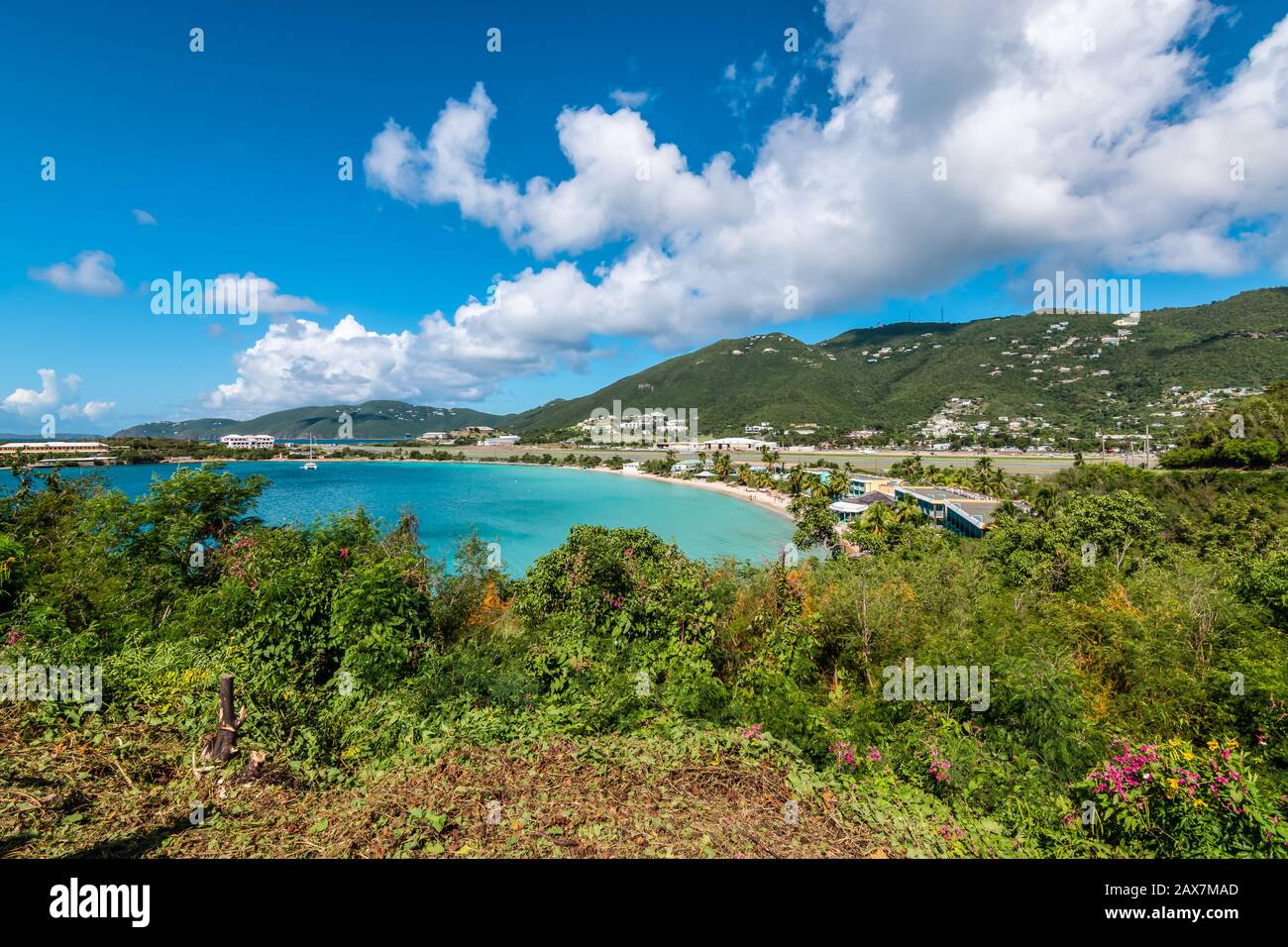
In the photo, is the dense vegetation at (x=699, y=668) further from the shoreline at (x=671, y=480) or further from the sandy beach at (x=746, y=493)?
the sandy beach at (x=746, y=493)

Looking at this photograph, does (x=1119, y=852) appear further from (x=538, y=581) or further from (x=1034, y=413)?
(x=1034, y=413)

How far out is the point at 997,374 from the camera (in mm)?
127188

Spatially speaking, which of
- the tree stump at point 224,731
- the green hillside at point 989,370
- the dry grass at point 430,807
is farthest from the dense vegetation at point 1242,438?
the green hillside at point 989,370

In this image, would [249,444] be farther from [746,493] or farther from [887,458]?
[887,458]

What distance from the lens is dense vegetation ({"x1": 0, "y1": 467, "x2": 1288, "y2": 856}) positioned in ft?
12.0

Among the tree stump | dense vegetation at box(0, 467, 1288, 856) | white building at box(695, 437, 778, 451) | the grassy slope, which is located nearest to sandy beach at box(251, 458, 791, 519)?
white building at box(695, 437, 778, 451)

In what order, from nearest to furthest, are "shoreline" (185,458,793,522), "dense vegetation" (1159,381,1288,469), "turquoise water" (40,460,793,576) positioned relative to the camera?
1. "dense vegetation" (1159,381,1288,469)
2. "turquoise water" (40,460,793,576)
3. "shoreline" (185,458,793,522)

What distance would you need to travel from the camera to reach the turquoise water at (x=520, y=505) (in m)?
40.9

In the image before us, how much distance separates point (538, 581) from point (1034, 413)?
134m

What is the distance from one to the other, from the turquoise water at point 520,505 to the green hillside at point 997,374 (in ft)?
199

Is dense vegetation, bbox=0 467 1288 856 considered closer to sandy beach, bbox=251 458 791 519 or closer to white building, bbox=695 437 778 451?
sandy beach, bbox=251 458 791 519

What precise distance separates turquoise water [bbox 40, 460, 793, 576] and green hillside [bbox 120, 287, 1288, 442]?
6076 cm

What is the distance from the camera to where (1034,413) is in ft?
365
